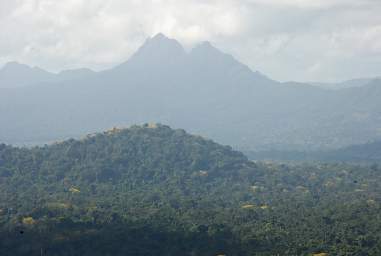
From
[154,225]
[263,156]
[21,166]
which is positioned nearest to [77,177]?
[21,166]

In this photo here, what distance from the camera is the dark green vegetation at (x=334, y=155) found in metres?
154

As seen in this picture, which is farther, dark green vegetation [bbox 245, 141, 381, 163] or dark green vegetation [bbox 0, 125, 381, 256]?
dark green vegetation [bbox 245, 141, 381, 163]

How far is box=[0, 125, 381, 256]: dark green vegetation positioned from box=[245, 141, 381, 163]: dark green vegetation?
31.5 m

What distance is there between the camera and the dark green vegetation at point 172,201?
6062cm

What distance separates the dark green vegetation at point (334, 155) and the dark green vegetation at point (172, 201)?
103 feet

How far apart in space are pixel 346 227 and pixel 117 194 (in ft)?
105

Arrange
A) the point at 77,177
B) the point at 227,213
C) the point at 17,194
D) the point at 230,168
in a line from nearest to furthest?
1. the point at 227,213
2. the point at 17,194
3. the point at 77,177
4. the point at 230,168

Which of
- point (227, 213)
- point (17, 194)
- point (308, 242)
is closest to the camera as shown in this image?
point (308, 242)

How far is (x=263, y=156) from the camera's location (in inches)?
6383

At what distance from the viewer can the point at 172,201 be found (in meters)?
82.4

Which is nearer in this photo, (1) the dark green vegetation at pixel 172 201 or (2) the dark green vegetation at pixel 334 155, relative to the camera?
(1) the dark green vegetation at pixel 172 201

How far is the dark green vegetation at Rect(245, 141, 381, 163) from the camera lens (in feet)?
505

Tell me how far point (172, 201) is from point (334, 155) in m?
83.4

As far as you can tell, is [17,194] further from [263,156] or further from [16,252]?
[263,156]
